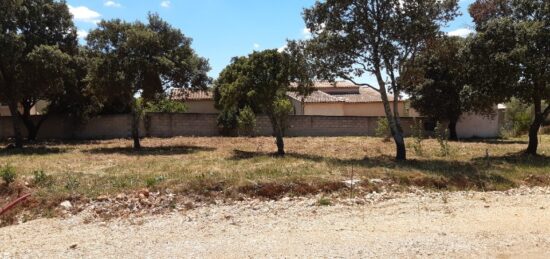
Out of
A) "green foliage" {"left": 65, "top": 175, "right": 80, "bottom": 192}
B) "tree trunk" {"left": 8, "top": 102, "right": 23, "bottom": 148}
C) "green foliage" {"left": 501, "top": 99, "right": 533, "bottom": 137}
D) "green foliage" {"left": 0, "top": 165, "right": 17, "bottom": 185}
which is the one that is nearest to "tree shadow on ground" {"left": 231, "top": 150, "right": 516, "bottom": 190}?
"green foliage" {"left": 65, "top": 175, "right": 80, "bottom": 192}

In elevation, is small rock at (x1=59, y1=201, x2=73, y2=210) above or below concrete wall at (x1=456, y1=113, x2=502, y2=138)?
below

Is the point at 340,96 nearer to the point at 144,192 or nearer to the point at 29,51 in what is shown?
the point at 29,51

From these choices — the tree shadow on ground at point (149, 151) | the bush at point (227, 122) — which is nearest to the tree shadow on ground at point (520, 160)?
the tree shadow on ground at point (149, 151)

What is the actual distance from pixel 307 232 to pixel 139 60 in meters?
15.4

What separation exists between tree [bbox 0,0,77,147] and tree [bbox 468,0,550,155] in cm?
1808

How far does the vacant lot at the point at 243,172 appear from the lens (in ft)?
41.9

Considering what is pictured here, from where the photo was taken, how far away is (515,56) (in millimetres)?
18031

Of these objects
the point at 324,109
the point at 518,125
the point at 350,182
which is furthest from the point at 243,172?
the point at 518,125

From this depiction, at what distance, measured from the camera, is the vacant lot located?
12.8 meters

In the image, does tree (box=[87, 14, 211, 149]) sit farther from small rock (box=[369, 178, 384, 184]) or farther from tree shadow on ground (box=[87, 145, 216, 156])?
small rock (box=[369, 178, 384, 184])

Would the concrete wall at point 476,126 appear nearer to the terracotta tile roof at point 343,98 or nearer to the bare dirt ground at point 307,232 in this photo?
the terracotta tile roof at point 343,98

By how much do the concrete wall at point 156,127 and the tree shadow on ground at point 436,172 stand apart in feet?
48.5

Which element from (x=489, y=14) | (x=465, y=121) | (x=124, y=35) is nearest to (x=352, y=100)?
(x=465, y=121)

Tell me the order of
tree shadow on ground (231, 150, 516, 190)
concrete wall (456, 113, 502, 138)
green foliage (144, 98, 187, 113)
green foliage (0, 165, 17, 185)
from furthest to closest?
green foliage (144, 98, 187, 113) → concrete wall (456, 113, 502, 138) → tree shadow on ground (231, 150, 516, 190) → green foliage (0, 165, 17, 185)
